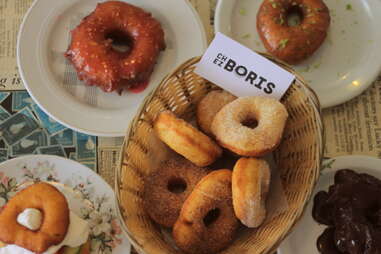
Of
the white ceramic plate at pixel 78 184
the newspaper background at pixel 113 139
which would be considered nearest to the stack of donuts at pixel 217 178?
the white ceramic plate at pixel 78 184

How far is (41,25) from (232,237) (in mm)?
841

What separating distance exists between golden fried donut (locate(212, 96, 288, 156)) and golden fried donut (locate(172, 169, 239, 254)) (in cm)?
8

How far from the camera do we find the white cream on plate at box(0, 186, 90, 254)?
3.10 feet

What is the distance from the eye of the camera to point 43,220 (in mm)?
962

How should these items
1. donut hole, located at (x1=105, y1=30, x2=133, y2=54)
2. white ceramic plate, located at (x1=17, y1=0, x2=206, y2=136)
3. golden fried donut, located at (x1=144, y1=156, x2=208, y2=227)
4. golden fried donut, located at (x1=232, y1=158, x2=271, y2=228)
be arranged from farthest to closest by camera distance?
donut hole, located at (x1=105, y1=30, x2=133, y2=54)
white ceramic plate, located at (x1=17, y1=0, x2=206, y2=136)
golden fried donut, located at (x1=144, y1=156, x2=208, y2=227)
golden fried donut, located at (x1=232, y1=158, x2=271, y2=228)

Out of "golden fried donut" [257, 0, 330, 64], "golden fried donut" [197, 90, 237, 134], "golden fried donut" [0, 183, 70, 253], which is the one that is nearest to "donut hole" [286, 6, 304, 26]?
"golden fried donut" [257, 0, 330, 64]

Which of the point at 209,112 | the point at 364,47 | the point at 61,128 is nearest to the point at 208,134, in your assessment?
the point at 209,112

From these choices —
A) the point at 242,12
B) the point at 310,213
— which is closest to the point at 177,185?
the point at 310,213

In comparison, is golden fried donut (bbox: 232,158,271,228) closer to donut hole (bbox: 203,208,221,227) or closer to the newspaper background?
donut hole (bbox: 203,208,221,227)

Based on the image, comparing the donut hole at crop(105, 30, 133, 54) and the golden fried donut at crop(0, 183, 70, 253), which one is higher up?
the donut hole at crop(105, 30, 133, 54)

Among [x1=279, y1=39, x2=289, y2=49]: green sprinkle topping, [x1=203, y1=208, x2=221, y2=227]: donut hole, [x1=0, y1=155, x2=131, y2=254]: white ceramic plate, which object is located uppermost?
[x1=279, y1=39, x2=289, y2=49]: green sprinkle topping

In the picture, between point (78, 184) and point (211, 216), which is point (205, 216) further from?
point (78, 184)

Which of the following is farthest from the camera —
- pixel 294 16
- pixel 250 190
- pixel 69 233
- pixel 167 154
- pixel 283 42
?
pixel 294 16

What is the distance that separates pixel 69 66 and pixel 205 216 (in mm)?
641
